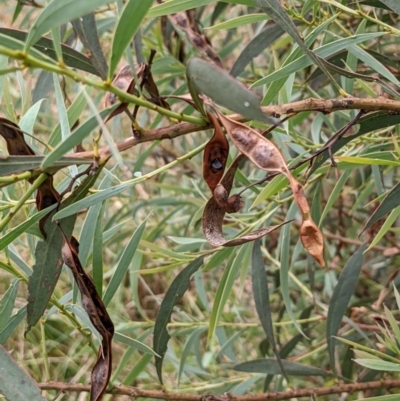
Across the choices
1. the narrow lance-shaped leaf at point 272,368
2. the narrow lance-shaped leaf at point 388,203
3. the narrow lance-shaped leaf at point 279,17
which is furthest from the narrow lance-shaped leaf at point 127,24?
the narrow lance-shaped leaf at point 272,368

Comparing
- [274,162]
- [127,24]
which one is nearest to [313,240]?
[274,162]

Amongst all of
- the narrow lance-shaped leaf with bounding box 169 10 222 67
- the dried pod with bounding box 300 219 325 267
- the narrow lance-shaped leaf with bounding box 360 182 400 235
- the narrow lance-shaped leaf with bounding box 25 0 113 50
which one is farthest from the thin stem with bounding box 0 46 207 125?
the narrow lance-shaped leaf with bounding box 169 10 222 67

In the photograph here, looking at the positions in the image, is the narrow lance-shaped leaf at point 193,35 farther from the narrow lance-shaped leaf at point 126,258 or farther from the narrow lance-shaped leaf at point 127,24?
→ the narrow lance-shaped leaf at point 127,24

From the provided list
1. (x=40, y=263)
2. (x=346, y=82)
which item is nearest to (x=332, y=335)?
(x=346, y=82)

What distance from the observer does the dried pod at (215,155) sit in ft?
1.38

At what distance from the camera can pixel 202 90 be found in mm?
382

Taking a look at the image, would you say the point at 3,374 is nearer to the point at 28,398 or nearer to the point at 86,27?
the point at 28,398

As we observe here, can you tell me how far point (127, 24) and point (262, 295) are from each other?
18.9 inches

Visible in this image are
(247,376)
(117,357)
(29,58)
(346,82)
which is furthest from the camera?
(117,357)

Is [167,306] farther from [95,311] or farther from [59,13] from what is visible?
[59,13]

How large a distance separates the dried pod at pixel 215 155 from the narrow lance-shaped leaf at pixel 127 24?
72 millimetres

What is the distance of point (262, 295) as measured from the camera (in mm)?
788

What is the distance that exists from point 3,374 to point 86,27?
0.26 m

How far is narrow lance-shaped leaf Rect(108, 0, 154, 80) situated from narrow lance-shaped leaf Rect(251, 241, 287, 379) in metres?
0.43
